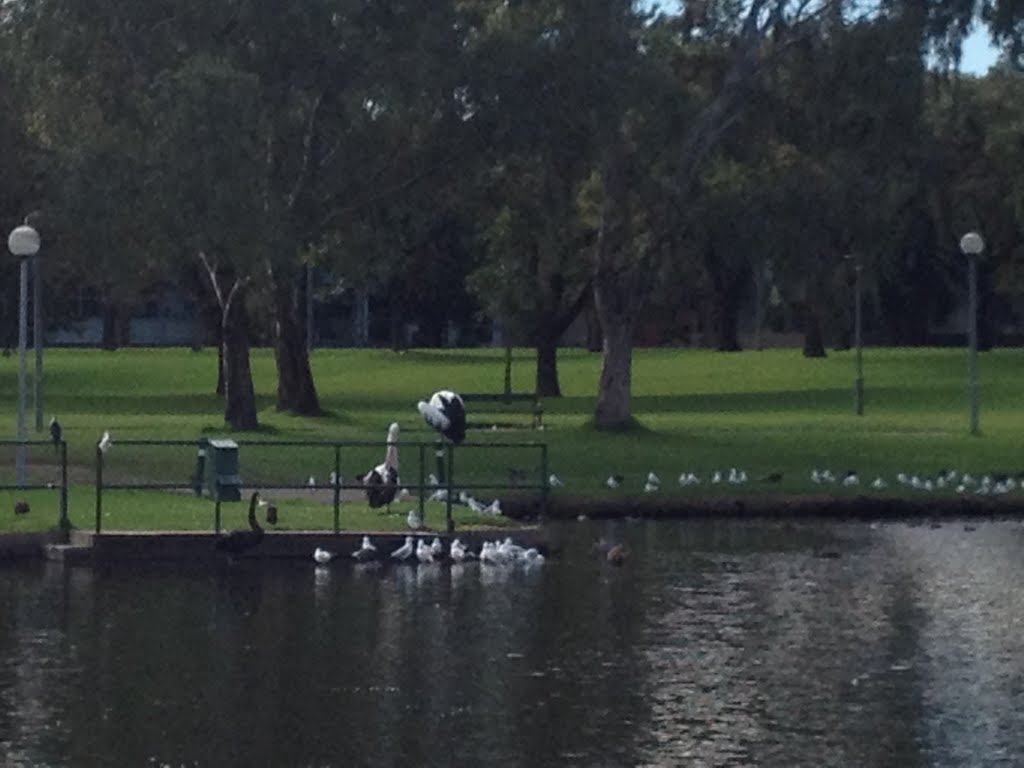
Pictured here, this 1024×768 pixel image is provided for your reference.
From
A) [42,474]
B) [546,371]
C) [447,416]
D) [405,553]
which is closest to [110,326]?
[546,371]

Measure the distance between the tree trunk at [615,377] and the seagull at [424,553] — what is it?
22362mm

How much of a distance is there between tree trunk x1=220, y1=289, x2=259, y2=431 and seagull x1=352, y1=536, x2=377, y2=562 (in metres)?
20.0

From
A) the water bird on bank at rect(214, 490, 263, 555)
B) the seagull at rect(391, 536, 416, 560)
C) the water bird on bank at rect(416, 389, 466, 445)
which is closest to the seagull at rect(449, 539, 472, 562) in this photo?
the seagull at rect(391, 536, 416, 560)

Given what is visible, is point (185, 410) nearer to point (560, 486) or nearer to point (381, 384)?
point (381, 384)

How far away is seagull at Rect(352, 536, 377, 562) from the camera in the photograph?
94.5 ft

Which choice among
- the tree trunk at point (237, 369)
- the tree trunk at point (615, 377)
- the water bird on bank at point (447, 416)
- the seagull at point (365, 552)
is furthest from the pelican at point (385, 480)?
the tree trunk at point (615, 377)

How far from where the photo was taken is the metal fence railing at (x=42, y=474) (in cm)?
2939

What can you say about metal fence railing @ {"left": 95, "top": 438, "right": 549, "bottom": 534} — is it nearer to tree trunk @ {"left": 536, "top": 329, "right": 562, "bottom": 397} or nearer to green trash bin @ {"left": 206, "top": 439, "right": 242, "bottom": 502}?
green trash bin @ {"left": 206, "top": 439, "right": 242, "bottom": 502}

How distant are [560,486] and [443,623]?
15112 millimetres

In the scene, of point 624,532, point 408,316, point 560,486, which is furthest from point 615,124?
point 408,316

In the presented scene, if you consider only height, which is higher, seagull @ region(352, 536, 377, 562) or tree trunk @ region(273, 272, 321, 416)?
tree trunk @ region(273, 272, 321, 416)

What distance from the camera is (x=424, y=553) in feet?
94.6

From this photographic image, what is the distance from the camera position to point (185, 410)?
63.8 metres

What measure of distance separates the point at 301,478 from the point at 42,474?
420cm
